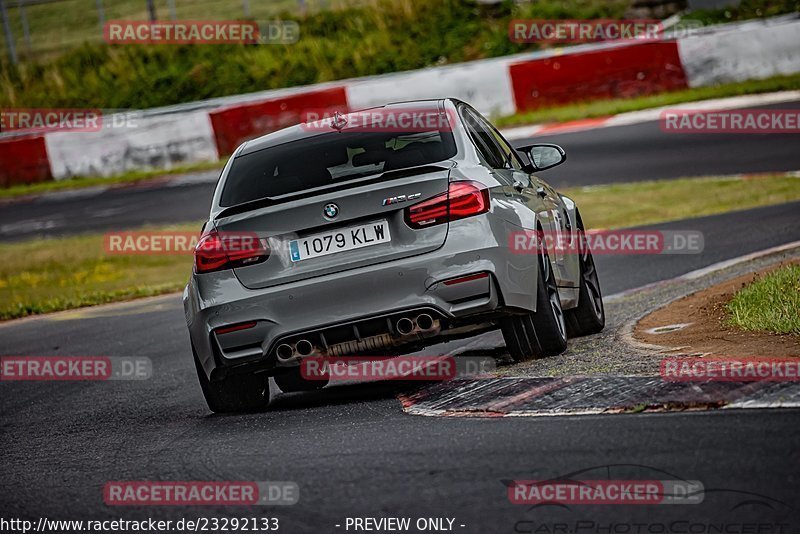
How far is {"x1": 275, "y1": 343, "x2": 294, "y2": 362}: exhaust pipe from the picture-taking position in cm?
700

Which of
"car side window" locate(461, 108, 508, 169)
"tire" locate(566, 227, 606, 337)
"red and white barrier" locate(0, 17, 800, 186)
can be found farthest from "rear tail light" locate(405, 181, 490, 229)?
"red and white barrier" locate(0, 17, 800, 186)

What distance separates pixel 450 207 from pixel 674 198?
1033 cm

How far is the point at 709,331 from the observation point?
25.4 feet

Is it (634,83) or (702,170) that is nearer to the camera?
(702,170)

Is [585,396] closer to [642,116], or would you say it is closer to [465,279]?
[465,279]

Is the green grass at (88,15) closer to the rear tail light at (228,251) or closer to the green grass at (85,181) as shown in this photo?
the green grass at (85,181)

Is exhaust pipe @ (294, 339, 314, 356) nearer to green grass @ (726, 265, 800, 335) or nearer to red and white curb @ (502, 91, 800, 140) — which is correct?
green grass @ (726, 265, 800, 335)

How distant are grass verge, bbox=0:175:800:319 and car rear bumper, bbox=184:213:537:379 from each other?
28.6 feet

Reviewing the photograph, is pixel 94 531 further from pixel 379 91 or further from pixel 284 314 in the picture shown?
pixel 379 91

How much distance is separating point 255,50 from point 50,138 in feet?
25.7

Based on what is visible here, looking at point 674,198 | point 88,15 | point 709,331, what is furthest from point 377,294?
point 88,15

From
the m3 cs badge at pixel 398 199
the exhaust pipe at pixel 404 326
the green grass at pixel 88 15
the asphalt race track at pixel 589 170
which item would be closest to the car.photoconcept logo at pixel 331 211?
the m3 cs badge at pixel 398 199

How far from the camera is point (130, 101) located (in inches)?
1298

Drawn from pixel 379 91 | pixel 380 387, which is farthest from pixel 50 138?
pixel 380 387
